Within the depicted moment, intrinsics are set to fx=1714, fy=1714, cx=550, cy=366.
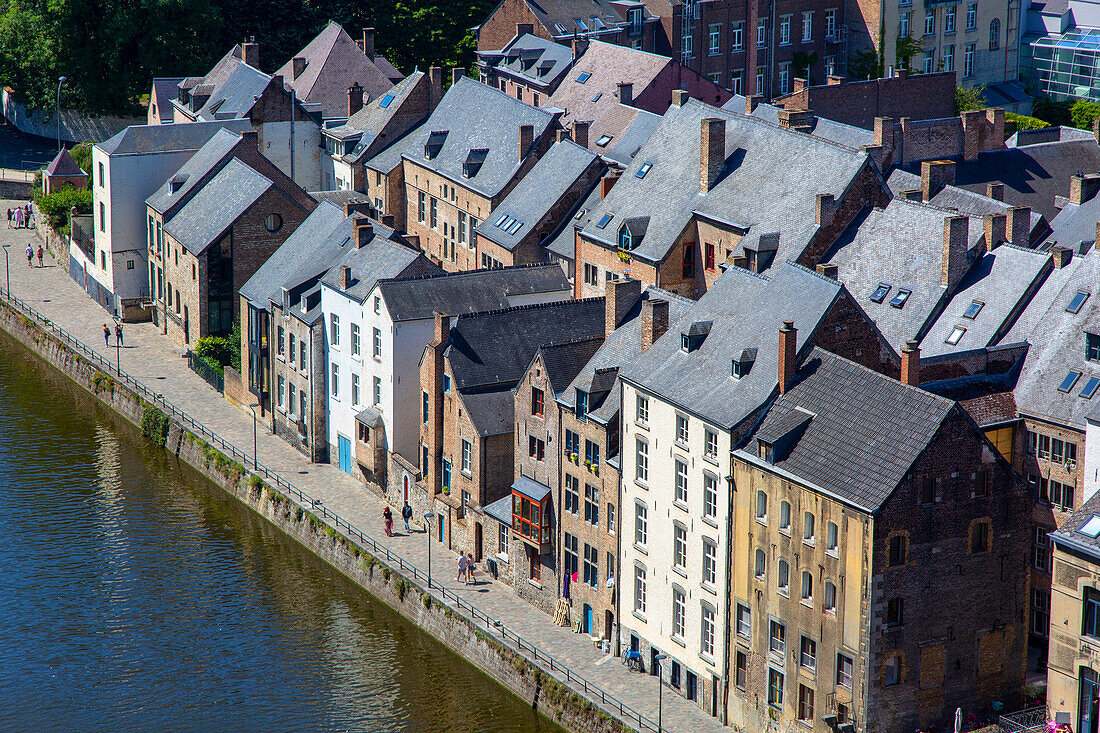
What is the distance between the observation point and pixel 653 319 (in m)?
63.5

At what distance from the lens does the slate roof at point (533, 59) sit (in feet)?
375

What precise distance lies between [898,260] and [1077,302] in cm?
1002

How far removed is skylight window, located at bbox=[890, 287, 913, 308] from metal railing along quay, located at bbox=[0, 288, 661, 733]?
20652 millimetres

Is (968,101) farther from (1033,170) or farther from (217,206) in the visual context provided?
(217,206)

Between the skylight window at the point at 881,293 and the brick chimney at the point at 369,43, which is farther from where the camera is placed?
the brick chimney at the point at 369,43

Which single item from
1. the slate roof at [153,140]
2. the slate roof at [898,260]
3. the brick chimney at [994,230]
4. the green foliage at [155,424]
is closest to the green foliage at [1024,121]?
the slate roof at [898,260]

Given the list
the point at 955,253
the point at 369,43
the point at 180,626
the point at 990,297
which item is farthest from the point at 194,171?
the point at 990,297

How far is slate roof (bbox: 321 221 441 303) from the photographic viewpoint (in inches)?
3078

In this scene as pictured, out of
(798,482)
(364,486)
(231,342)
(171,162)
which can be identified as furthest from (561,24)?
(798,482)

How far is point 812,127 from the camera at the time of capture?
89438 millimetres

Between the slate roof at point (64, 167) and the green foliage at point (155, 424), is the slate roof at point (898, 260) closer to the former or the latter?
the green foliage at point (155, 424)

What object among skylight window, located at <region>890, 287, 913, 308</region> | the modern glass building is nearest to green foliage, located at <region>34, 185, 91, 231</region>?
skylight window, located at <region>890, 287, 913, 308</region>

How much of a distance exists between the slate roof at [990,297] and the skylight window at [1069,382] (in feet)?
16.2

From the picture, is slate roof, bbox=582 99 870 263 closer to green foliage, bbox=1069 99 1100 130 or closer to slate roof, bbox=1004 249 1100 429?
slate roof, bbox=1004 249 1100 429
